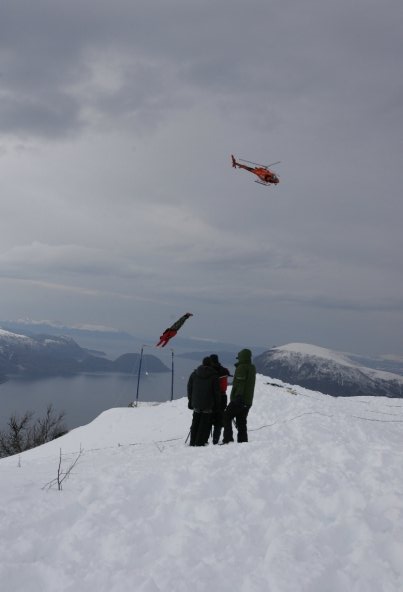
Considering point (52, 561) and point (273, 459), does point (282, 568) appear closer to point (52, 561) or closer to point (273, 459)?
point (52, 561)

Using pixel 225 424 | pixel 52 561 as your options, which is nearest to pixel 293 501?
pixel 52 561

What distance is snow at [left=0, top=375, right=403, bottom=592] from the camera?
4.20 meters

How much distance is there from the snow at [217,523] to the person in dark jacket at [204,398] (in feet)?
8.55

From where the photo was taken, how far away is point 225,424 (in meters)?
11.0

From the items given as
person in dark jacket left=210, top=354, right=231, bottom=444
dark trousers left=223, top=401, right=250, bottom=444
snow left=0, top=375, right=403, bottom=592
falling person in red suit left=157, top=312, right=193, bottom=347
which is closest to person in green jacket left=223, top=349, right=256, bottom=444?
dark trousers left=223, top=401, right=250, bottom=444

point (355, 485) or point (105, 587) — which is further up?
point (355, 485)

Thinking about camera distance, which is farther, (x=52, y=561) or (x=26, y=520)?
(x=26, y=520)

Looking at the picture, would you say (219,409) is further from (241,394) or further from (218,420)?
(241,394)

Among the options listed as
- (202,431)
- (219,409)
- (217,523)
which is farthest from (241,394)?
(217,523)

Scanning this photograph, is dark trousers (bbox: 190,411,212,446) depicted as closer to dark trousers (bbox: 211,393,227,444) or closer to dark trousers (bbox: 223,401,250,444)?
dark trousers (bbox: 211,393,227,444)

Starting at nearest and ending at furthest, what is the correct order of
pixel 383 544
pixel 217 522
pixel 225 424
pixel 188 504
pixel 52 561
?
pixel 52 561, pixel 383 544, pixel 217 522, pixel 188 504, pixel 225 424

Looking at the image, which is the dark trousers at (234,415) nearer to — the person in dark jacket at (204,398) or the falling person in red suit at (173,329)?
the person in dark jacket at (204,398)

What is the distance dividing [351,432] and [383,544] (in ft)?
17.1

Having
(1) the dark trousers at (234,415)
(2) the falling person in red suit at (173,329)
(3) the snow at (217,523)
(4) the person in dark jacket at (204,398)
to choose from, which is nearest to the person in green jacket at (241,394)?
(1) the dark trousers at (234,415)
